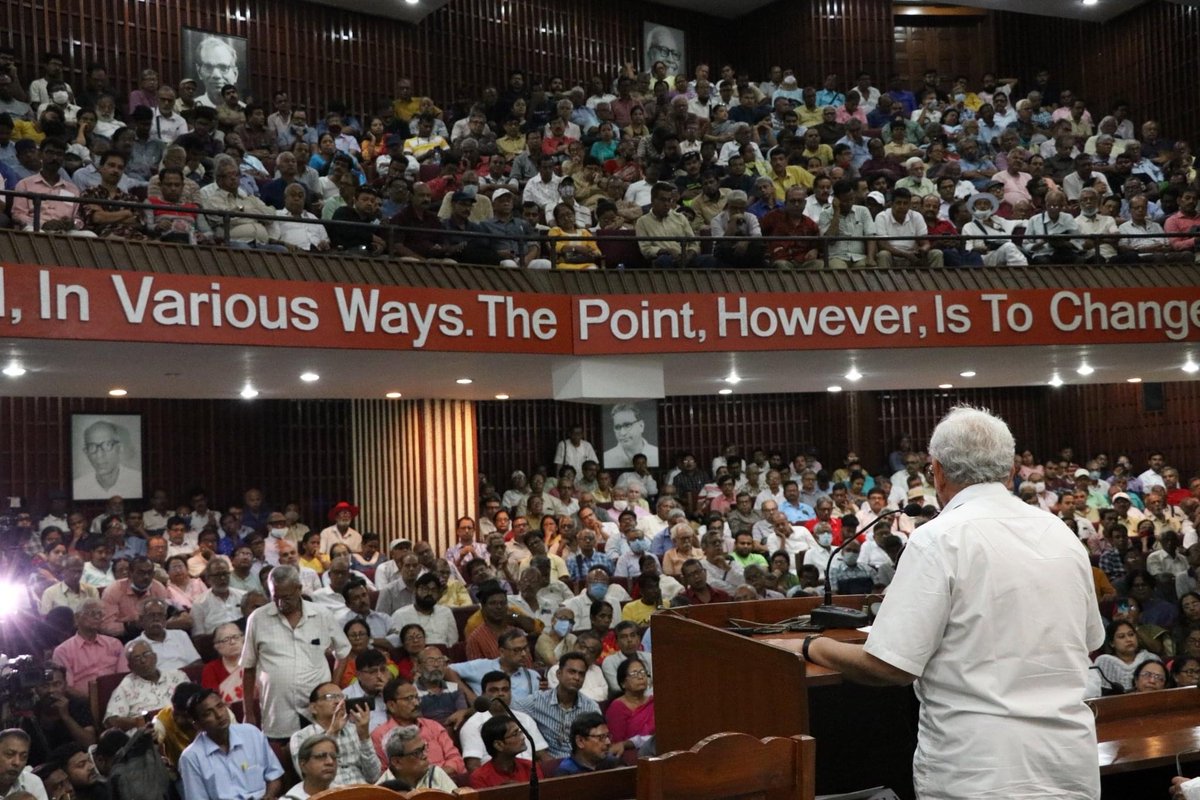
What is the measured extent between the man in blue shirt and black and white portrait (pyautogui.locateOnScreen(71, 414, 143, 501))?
6.61m

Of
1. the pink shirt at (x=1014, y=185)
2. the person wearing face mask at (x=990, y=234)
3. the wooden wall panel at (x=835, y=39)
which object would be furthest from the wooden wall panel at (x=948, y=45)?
the person wearing face mask at (x=990, y=234)

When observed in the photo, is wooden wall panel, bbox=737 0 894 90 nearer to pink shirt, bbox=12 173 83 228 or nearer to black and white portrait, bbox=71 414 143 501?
black and white portrait, bbox=71 414 143 501

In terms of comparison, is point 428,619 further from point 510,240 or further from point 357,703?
point 510,240

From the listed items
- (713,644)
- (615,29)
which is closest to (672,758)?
(713,644)

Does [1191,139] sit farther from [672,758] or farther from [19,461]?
[672,758]

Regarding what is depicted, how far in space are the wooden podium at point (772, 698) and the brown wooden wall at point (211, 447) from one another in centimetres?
947

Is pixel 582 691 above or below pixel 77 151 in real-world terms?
below

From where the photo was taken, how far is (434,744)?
18.0 ft

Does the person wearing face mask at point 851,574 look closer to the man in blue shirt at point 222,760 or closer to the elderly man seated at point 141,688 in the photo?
the man in blue shirt at point 222,760

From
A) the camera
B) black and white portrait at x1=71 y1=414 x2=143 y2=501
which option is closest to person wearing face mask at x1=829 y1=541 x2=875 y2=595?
the camera

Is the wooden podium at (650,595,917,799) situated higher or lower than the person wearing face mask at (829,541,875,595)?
higher

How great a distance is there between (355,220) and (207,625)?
3020mm

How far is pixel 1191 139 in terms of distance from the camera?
15.1 m

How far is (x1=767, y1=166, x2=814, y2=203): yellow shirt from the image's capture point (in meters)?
11.6
